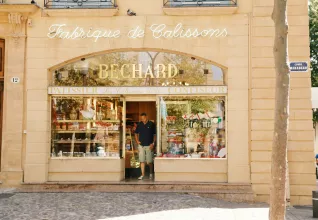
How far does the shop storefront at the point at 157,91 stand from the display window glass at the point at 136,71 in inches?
1.1

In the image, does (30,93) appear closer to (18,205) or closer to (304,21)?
(18,205)

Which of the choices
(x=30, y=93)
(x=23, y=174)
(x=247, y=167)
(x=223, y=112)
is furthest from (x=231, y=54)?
(x=23, y=174)

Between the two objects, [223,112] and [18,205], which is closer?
[18,205]

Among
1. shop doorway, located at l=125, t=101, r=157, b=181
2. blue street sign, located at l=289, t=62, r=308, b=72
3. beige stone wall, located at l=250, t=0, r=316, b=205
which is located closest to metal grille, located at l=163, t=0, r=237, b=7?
beige stone wall, located at l=250, t=0, r=316, b=205

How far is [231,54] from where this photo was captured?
11633mm

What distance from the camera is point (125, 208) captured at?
30.9 ft

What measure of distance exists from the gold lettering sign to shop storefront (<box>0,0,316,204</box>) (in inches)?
→ 1.1

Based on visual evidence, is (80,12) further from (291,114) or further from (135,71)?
(291,114)

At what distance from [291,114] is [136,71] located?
14.3 feet

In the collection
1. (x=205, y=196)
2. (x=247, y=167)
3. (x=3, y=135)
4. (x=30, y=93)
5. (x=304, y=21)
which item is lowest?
(x=205, y=196)

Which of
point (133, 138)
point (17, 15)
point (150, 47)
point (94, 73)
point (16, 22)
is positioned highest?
point (17, 15)

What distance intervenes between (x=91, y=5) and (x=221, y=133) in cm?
507

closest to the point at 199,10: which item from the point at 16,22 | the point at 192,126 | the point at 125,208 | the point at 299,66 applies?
the point at 299,66

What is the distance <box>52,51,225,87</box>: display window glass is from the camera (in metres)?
12.0
